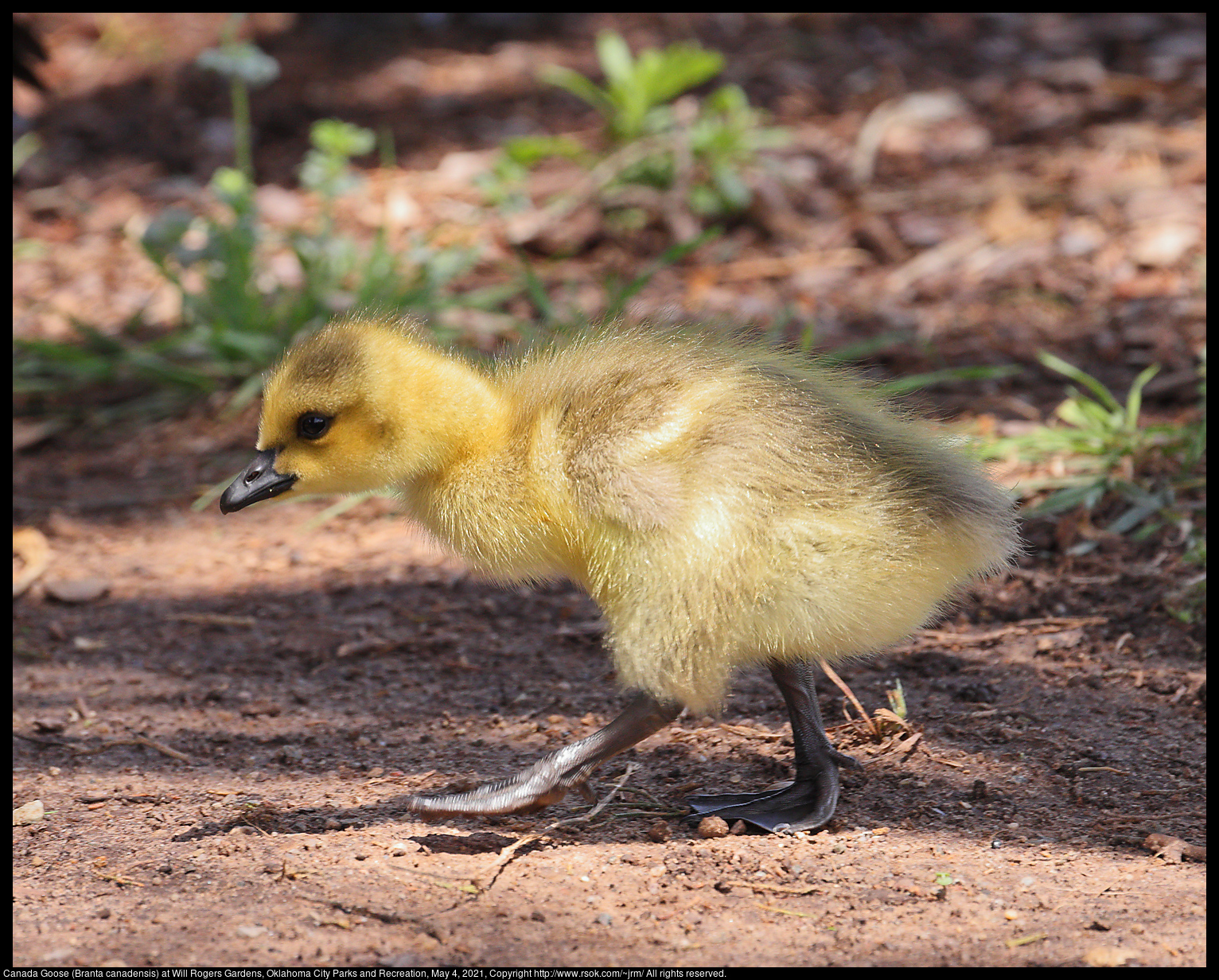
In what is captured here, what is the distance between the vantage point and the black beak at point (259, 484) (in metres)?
3.19

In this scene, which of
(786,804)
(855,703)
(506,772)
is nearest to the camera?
(786,804)

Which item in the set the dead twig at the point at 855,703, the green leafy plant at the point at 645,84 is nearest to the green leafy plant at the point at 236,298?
the green leafy plant at the point at 645,84

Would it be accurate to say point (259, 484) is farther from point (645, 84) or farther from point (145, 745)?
point (645, 84)

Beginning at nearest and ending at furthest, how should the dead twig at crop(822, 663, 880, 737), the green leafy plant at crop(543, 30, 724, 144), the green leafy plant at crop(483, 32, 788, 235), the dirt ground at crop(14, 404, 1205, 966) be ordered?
the dirt ground at crop(14, 404, 1205, 966)
the dead twig at crop(822, 663, 880, 737)
the green leafy plant at crop(483, 32, 788, 235)
the green leafy plant at crop(543, 30, 724, 144)

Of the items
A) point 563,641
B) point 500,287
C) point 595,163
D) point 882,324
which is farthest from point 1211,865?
point 595,163

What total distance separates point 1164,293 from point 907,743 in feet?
12.1

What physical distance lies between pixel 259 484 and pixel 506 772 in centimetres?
101

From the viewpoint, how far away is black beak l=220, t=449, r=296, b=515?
319cm

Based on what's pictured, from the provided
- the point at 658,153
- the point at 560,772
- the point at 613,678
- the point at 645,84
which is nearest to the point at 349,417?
the point at 560,772

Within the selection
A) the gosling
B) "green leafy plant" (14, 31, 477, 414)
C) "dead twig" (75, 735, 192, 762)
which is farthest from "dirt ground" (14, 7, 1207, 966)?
the gosling

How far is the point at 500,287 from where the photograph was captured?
21.9 ft

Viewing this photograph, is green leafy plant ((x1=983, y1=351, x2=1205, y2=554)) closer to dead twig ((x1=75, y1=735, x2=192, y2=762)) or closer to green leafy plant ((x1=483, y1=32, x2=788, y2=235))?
green leafy plant ((x1=483, y1=32, x2=788, y2=235))

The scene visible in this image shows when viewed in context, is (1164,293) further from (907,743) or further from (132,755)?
(132,755)

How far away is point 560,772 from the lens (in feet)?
9.64
